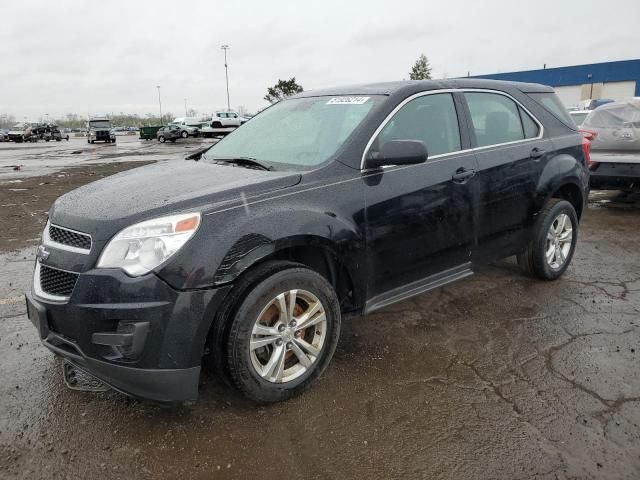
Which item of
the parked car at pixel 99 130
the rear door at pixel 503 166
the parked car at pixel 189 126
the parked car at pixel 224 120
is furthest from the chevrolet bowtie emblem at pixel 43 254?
the parked car at pixel 189 126

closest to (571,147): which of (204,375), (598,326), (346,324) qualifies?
(598,326)

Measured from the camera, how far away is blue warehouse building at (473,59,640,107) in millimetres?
50938

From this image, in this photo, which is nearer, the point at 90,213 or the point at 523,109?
the point at 90,213

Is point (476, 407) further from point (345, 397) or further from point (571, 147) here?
point (571, 147)

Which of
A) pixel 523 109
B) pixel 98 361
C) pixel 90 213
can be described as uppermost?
pixel 523 109

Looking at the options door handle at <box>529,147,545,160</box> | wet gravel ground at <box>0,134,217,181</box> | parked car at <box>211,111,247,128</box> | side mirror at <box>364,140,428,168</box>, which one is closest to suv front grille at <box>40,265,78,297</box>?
side mirror at <box>364,140,428,168</box>

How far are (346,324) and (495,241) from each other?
137 centimetres

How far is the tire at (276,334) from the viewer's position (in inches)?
99.8

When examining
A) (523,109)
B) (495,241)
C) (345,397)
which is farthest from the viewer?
(523,109)

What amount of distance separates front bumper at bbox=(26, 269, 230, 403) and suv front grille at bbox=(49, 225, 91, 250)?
190 mm

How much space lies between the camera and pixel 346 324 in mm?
3844

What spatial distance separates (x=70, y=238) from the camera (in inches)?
101

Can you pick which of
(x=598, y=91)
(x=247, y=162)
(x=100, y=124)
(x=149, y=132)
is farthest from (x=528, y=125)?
(x=598, y=91)

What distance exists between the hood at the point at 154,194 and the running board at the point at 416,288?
3.22 feet
